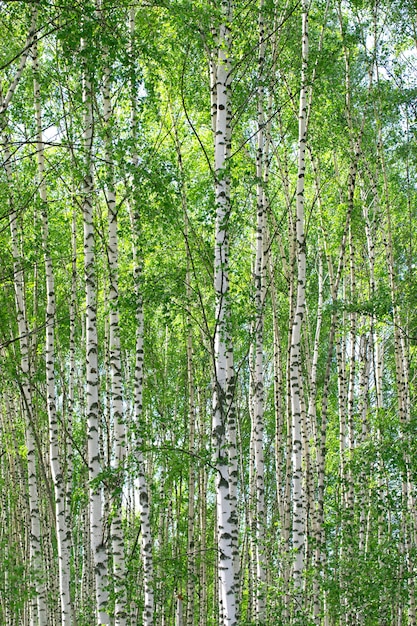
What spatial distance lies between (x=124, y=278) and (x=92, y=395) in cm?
330

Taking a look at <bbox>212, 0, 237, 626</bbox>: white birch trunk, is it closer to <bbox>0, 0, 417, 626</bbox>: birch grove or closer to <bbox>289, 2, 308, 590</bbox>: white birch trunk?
<bbox>0, 0, 417, 626</bbox>: birch grove

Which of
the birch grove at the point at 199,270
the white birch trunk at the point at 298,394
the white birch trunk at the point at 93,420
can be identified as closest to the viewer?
the birch grove at the point at 199,270

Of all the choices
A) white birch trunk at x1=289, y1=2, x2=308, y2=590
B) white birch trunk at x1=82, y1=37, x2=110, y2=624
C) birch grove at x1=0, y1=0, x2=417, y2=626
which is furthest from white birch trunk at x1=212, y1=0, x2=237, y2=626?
white birch trunk at x1=289, y1=2, x2=308, y2=590

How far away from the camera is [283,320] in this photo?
62.2 feet

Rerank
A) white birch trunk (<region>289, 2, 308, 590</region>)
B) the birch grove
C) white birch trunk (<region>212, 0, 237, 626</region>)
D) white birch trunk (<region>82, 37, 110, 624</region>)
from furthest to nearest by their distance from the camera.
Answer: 1. white birch trunk (<region>289, 2, 308, 590</region>)
2. white birch trunk (<region>82, 37, 110, 624</region>)
3. the birch grove
4. white birch trunk (<region>212, 0, 237, 626</region>)

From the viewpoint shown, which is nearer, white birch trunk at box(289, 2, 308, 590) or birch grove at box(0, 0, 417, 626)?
birch grove at box(0, 0, 417, 626)

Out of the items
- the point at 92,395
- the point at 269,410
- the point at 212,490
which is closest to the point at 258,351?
the point at 92,395

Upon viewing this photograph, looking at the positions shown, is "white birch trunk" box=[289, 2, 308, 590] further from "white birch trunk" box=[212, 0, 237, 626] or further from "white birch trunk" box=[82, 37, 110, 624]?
"white birch trunk" box=[82, 37, 110, 624]

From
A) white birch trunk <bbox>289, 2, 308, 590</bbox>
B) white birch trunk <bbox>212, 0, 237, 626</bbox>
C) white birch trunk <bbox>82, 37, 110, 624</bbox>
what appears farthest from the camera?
white birch trunk <bbox>289, 2, 308, 590</bbox>

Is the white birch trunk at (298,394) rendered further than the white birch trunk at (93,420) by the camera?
Yes

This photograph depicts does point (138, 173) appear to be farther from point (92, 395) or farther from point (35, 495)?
point (35, 495)

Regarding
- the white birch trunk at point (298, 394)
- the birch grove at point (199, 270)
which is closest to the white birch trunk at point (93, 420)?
the birch grove at point (199, 270)

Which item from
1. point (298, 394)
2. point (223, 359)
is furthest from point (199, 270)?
point (223, 359)

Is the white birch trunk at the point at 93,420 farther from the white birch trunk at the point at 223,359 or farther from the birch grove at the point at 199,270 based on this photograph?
the white birch trunk at the point at 223,359
